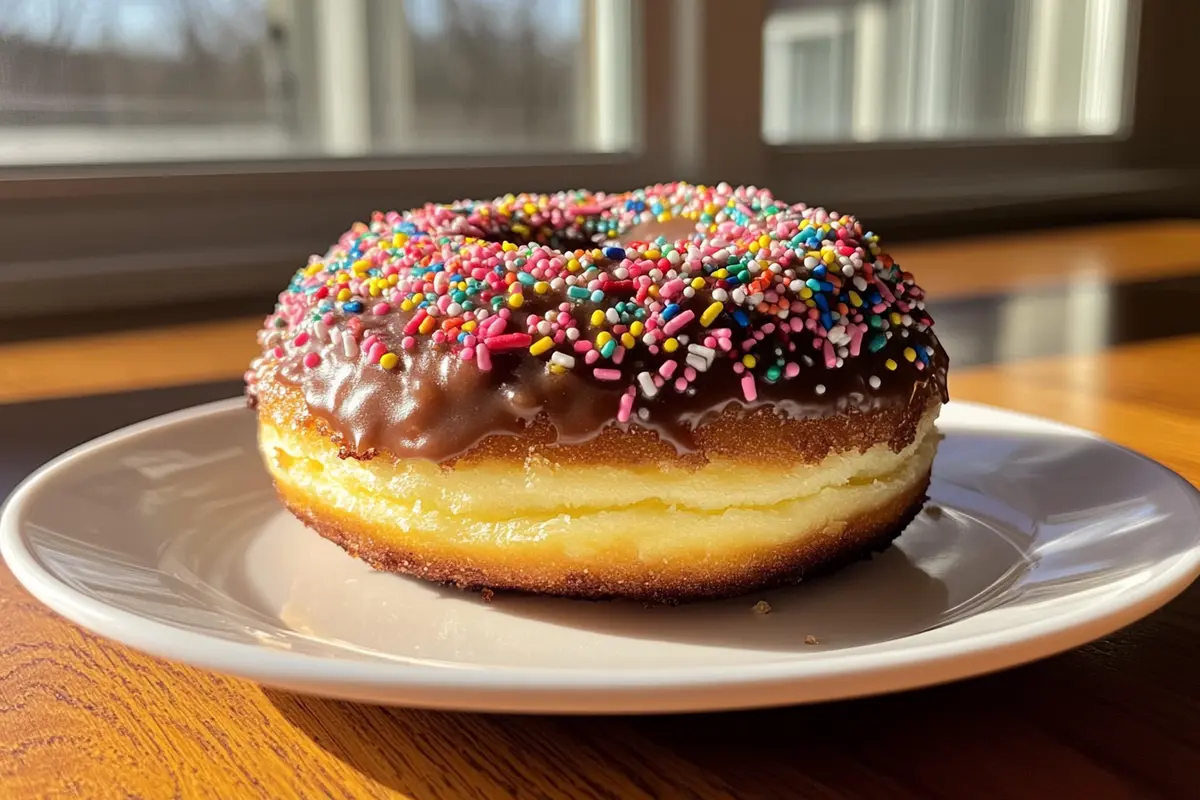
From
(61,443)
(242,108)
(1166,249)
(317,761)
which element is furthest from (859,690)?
(1166,249)

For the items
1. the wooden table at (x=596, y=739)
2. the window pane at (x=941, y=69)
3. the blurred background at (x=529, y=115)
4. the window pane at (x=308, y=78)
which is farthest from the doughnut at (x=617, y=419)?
the window pane at (x=941, y=69)

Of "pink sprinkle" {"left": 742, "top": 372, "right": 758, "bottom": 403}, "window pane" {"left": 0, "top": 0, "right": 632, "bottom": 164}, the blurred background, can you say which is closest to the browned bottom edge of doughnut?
"pink sprinkle" {"left": 742, "top": 372, "right": 758, "bottom": 403}

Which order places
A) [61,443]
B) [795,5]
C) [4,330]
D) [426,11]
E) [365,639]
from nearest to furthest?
[365,639], [61,443], [4,330], [426,11], [795,5]

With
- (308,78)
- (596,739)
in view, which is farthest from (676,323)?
(308,78)

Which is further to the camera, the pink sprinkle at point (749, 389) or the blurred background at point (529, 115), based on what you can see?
the blurred background at point (529, 115)

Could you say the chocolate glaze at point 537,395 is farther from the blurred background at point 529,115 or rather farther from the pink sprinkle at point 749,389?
the blurred background at point 529,115

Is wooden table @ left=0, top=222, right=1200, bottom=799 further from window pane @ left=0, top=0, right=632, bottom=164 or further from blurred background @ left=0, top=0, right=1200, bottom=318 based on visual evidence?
window pane @ left=0, top=0, right=632, bottom=164

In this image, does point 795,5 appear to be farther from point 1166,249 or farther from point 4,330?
point 4,330
